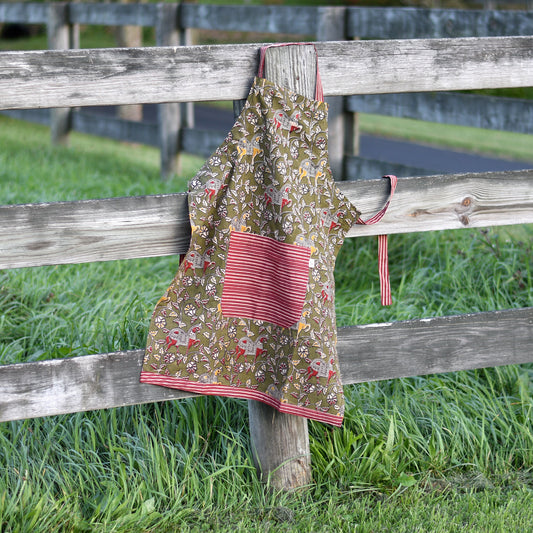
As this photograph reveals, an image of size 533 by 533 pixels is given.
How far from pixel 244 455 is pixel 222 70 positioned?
1391mm

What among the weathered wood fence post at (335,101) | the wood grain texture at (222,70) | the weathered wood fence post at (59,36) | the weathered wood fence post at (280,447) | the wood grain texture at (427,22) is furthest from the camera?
the weathered wood fence post at (59,36)

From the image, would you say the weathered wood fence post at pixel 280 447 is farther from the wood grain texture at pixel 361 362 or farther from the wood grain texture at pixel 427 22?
the wood grain texture at pixel 427 22

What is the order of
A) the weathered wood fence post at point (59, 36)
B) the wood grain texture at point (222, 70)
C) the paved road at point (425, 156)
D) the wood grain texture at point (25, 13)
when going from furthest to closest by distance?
1. the paved road at point (425, 156)
2. the wood grain texture at point (25, 13)
3. the weathered wood fence post at point (59, 36)
4. the wood grain texture at point (222, 70)

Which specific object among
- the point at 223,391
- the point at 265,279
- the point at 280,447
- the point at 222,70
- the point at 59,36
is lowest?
the point at 280,447

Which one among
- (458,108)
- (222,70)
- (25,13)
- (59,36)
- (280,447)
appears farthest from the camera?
(25,13)

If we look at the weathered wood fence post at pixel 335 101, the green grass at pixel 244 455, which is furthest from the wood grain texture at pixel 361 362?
the weathered wood fence post at pixel 335 101

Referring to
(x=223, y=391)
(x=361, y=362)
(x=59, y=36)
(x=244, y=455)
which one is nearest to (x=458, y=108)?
(x=361, y=362)

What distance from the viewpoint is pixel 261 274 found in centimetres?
244

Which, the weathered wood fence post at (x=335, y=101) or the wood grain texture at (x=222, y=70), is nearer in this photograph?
the wood grain texture at (x=222, y=70)

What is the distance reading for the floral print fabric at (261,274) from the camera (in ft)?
7.76

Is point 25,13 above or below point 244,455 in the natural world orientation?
above

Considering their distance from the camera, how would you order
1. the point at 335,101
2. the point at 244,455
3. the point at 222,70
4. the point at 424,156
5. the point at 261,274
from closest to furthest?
1. the point at 222,70
2. the point at 261,274
3. the point at 244,455
4. the point at 335,101
5. the point at 424,156

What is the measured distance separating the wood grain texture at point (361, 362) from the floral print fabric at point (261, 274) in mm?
99

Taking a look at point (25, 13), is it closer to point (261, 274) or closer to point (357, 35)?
point (357, 35)
